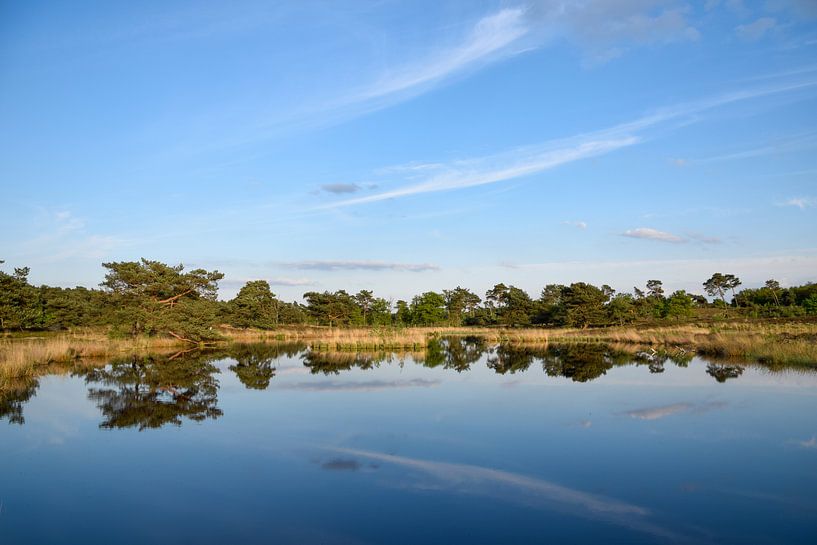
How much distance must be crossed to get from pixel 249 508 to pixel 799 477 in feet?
25.9

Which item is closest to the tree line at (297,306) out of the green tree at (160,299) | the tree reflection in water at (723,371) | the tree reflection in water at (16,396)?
the green tree at (160,299)

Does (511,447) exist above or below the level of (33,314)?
below

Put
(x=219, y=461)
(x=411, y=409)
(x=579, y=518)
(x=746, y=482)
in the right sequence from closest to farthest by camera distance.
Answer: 1. (x=579, y=518)
2. (x=746, y=482)
3. (x=219, y=461)
4. (x=411, y=409)

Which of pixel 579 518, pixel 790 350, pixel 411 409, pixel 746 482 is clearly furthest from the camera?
pixel 790 350

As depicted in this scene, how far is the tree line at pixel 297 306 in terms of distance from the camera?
106 ft

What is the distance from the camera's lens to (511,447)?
978 centimetres

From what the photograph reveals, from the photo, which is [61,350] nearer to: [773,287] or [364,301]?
[364,301]

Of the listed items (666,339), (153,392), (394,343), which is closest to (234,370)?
(153,392)

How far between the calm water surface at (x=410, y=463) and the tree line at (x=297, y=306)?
1549 centimetres

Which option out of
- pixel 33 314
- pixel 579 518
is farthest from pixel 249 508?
pixel 33 314

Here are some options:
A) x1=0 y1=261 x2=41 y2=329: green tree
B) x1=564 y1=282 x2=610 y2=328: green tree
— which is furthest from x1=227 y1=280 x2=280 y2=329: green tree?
x1=564 y1=282 x2=610 y2=328: green tree

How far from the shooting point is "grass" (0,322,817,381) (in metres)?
22.1

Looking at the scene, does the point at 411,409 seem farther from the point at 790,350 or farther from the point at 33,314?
the point at 33,314

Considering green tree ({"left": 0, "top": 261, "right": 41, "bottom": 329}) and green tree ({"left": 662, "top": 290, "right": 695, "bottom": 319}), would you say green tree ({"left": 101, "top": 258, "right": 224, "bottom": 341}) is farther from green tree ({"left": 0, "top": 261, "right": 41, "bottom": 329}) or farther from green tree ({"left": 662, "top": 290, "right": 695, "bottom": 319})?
green tree ({"left": 662, "top": 290, "right": 695, "bottom": 319})
